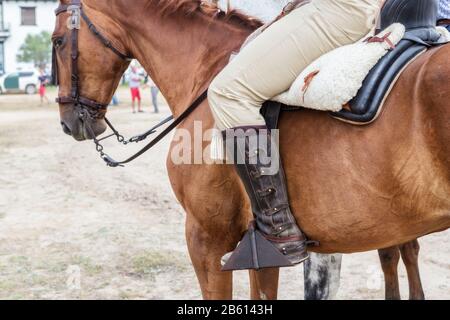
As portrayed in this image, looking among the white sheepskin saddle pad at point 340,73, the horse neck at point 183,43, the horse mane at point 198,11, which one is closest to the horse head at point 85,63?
the horse neck at point 183,43

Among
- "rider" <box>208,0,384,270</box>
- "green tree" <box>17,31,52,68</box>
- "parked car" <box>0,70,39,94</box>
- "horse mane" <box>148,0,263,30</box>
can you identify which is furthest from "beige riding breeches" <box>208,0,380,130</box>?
"green tree" <box>17,31,52,68</box>

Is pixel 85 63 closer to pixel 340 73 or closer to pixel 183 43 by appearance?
pixel 183 43

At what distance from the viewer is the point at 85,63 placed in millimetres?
3756

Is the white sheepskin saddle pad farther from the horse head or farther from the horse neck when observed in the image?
the horse head

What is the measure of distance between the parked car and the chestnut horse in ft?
134

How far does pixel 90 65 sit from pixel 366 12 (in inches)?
70.8

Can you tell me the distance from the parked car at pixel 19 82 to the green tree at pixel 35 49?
2666 centimetres

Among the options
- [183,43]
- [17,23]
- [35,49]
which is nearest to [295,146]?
[183,43]

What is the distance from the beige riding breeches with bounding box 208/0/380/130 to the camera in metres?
2.95

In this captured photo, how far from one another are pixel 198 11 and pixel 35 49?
69289mm

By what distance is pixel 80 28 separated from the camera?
3.71 meters

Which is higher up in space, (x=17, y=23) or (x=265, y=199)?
(x=17, y=23)

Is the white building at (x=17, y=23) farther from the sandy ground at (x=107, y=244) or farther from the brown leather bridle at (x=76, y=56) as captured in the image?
the brown leather bridle at (x=76, y=56)
